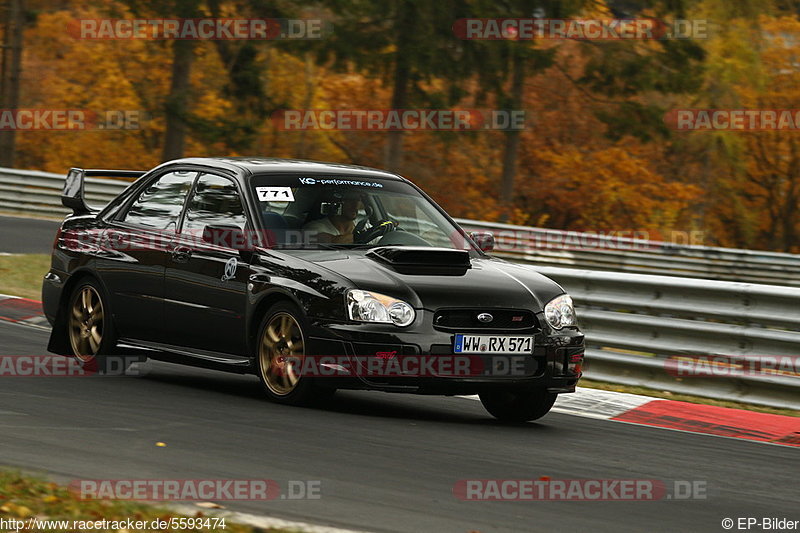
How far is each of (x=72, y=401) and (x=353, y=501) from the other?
3.05m

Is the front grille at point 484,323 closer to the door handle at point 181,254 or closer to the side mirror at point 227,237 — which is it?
the side mirror at point 227,237

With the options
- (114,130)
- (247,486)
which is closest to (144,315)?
(247,486)

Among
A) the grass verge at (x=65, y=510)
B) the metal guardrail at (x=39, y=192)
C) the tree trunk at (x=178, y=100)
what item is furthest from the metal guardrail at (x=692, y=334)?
the tree trunk at (x=178, y=100)

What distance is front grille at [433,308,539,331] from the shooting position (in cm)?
795

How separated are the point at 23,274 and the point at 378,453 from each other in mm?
10233

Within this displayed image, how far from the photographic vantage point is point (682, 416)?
9.39 metres

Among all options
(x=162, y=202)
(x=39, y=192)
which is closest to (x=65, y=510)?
(x=162, y=202)

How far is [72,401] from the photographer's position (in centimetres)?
813

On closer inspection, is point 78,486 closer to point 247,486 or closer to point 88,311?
point 247,486

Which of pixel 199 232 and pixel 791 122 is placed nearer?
pixel 199 232

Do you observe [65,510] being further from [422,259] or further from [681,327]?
[681,327]

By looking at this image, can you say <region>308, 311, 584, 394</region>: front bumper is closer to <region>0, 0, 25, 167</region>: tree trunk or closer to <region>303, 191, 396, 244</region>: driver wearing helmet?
<region>303, 191, 396, 244</region>: driver wearing helmet

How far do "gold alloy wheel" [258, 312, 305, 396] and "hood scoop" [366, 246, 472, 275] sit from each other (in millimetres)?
693

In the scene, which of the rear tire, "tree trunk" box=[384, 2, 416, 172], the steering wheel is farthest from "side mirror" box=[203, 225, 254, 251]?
"tree trunk" box=[384, 2, 416, 172]
